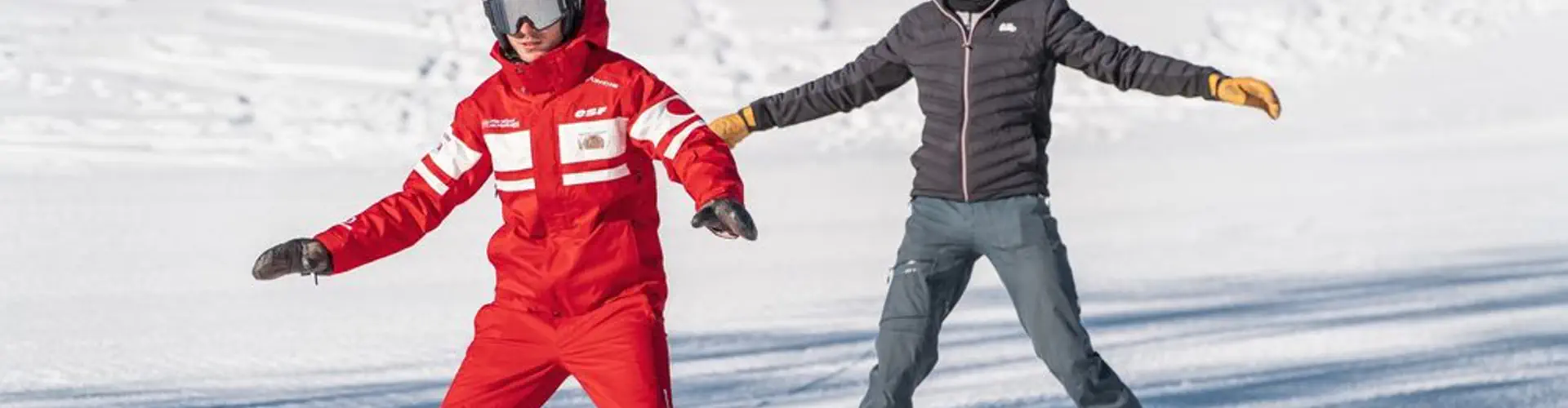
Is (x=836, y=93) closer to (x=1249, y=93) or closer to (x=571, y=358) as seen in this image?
(x=1249, y=93)

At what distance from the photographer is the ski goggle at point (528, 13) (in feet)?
13.4

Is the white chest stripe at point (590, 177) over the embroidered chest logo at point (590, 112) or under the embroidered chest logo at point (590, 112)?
under

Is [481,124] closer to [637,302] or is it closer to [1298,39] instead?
[637,302]

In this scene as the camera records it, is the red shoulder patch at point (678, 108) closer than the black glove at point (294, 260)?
No

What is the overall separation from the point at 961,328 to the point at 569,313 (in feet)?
13.7

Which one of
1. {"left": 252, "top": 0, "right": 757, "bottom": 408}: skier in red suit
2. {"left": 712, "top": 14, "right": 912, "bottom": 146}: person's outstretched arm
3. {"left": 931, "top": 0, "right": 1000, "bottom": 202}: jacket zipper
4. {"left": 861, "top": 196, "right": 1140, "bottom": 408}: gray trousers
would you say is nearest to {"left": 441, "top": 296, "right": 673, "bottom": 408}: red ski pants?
{"left": 252, "top": 0, "right": 757, "bottom": 408}: skier in red suit

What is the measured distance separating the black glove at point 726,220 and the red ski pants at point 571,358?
1.02ft

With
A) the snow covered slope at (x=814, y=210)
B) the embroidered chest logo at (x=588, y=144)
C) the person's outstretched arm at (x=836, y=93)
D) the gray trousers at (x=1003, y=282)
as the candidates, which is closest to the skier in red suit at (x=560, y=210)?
the embroidered chest logo at (x=588, y=144)

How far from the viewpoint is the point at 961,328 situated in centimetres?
817

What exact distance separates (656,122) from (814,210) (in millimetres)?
9782

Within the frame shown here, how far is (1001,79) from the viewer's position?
4.95 meters

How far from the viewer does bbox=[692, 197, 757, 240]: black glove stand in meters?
3.73

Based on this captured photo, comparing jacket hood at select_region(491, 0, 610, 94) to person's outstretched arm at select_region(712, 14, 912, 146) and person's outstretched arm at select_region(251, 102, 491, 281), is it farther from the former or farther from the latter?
person's outstretched arm at select_region(712, 14, 912, 146)

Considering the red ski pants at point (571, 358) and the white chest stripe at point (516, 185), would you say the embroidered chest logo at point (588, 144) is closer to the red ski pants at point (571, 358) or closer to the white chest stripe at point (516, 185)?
the white chest stripe at point (516, 185)
